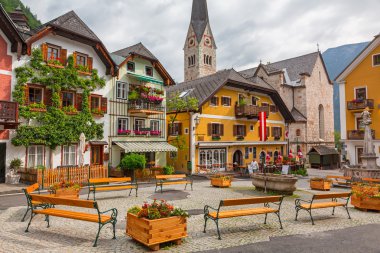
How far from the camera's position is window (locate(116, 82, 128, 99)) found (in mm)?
23934

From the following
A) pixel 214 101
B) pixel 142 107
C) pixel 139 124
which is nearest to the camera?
pixel 142 107

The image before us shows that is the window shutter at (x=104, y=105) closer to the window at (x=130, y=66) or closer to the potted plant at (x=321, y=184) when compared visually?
the window at (x=130, y=66)

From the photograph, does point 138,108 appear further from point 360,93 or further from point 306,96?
point 306,96

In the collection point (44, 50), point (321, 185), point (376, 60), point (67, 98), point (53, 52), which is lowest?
point (321, 185)

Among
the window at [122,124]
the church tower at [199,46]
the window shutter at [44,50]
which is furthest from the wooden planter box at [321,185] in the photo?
the church tower at [199,46]

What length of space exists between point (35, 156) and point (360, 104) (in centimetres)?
3109

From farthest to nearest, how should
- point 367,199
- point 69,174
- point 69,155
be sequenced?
1. point 69,155
2. point 69,174
3. point 367,199

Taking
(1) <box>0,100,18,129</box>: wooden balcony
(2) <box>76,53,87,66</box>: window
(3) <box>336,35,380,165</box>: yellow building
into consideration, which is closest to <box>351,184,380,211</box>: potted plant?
(1) <box>0,100,18,129</box>: wooden balcony

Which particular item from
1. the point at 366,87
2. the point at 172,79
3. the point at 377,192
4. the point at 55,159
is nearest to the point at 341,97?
the point at 366,87

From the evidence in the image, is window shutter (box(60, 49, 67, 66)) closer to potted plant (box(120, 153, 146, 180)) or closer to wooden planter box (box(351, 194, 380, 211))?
potted plant (box(120, 153, 146, 180))

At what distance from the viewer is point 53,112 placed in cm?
1953

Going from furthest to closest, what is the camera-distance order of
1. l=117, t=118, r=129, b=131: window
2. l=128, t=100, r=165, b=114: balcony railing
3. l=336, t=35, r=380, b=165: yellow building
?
1. l=336, t=35, r=380, b=165: yellow building
2. l=128, t=100, r=165, b=114: balcony railing
3. l=117, t=118, r=129, b=131: window

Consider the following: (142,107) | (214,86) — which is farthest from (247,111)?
(142,107)

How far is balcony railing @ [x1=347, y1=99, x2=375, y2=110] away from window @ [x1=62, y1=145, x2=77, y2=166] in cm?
2845
